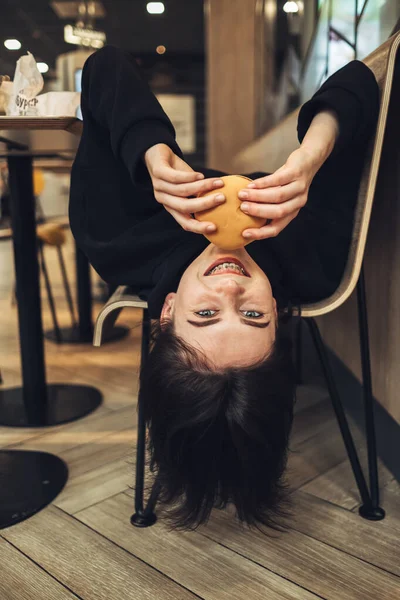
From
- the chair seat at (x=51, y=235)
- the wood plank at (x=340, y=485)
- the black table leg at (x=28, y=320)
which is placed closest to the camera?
the wood plank at (x=340, y=485)

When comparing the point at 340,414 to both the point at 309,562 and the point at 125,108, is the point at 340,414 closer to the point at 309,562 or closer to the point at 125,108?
the point at 309,562

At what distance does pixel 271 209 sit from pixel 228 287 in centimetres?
13

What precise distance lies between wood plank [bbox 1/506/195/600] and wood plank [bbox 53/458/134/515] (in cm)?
5

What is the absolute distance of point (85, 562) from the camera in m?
0.96

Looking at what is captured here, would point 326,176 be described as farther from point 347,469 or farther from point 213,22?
point 213,22

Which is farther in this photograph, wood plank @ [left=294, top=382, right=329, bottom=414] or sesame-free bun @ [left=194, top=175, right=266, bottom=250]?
wood plank @ [left=294, top=382, right=329, bottom=414]

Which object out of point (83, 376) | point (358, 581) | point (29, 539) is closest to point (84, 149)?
point (29, 539)

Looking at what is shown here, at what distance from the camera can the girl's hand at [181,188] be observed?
0.78m

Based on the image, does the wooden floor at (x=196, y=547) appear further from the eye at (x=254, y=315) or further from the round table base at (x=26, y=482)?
the eye at (x=254, y=315)

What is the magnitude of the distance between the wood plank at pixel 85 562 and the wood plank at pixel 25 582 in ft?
0.04

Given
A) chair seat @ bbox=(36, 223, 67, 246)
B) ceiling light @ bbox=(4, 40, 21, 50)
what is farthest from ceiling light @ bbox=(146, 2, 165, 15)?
chair seat @ bbox=(36, 223, 67, 246)

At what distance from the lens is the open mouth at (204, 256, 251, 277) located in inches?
33.7

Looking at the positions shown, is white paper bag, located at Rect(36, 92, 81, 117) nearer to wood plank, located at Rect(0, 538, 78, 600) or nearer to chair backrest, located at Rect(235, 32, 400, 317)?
chair backrest, located at Rect(235, 32, 400, 317)

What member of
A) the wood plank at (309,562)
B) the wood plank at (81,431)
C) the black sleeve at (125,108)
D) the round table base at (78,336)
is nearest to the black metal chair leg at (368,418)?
the wood plank at (309,562)
